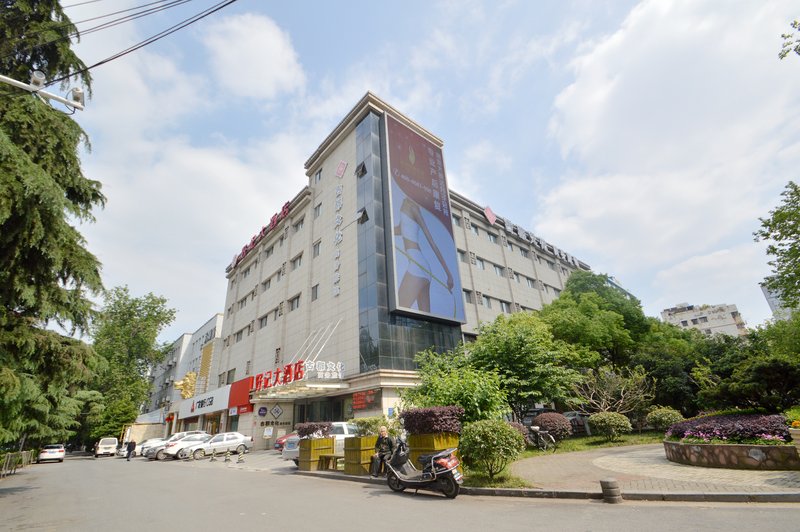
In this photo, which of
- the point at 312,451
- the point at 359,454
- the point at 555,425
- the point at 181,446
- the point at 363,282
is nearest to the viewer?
the point at 359,454

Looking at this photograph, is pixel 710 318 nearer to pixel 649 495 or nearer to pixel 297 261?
pixel 297 261

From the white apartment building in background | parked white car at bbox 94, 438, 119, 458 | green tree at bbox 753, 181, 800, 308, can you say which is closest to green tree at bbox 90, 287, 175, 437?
parked white car at bbox 94, 438, 119, 458

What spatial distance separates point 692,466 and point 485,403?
17.3 feet

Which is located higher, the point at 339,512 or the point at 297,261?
the point at 297,261

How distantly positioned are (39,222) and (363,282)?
58.3 ft

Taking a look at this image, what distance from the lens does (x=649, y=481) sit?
7.96 metres

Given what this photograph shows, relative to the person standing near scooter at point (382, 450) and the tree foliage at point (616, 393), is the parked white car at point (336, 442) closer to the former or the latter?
the person standing near scooter at point (382, 450)

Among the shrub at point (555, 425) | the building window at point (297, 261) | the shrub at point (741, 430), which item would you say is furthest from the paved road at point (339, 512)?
the building window at point (297, 261)

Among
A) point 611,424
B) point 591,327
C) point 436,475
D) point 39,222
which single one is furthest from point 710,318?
point 39,222

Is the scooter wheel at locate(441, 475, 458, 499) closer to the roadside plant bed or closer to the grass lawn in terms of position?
→ the grass lawn

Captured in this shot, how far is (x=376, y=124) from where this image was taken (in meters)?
29.1

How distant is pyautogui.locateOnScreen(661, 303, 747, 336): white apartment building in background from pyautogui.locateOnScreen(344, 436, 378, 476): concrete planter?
279 feet

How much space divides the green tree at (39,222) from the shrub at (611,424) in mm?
18835

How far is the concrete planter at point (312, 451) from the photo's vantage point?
14844 millimetres
